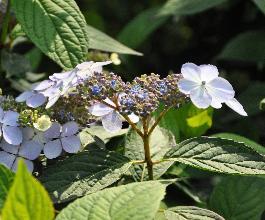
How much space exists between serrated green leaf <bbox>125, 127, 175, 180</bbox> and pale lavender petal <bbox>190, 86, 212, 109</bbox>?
7.7 inches

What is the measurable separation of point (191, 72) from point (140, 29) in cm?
104

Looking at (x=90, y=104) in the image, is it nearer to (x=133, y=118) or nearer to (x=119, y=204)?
(x=133, y=118)

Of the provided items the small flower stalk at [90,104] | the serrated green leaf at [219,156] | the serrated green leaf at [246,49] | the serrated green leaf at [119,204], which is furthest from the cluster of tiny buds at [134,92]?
the serrated green leaf at [246,49]

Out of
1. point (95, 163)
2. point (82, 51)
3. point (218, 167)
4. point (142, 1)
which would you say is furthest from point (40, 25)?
point (142, 1)

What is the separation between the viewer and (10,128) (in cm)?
137

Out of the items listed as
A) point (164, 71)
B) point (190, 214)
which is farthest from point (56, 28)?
point (164, 71)

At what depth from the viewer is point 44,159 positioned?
144cm

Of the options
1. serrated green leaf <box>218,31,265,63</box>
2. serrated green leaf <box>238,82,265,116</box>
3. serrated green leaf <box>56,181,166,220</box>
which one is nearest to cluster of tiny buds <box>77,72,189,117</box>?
serrated green leaf <box>56,181,166,220</box>

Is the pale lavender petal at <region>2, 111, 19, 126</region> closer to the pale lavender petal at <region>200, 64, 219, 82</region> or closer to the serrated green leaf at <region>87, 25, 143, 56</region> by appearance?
the pale lavender petal at <region>200, 64, 219, 82</region>

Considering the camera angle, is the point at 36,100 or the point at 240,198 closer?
the point at 36,100

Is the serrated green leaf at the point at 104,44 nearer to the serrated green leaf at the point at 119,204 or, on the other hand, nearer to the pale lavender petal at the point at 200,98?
the pale lavender petal at the point at 200,98

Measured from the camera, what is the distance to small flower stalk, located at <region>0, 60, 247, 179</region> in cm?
132

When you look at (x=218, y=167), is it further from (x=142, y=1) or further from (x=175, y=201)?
(x=142, y=1)

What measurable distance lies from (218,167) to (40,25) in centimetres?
53
